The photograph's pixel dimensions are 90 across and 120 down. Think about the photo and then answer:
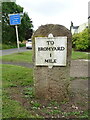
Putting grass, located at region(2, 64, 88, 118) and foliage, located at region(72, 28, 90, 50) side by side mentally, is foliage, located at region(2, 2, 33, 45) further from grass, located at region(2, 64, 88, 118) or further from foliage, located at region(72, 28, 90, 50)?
grass, located at region(2, 64, 88, 118)

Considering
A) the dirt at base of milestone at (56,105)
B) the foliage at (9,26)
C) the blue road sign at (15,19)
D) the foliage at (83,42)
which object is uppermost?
the foliage at (9,26)

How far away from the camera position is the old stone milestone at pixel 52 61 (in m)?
4.34

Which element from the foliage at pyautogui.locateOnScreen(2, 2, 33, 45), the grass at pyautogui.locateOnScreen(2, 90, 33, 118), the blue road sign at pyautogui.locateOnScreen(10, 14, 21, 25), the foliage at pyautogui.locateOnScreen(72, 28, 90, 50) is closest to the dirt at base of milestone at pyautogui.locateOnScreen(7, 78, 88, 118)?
the grass at pyautogui.locateOnScreen(2, 90, 33, 118)

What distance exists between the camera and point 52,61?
4.39 meters

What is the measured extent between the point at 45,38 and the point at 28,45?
25.5m

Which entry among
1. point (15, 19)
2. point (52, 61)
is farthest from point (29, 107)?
point (15, 19)

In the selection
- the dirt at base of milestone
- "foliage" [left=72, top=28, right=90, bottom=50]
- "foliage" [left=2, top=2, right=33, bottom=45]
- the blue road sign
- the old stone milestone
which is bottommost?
the dirt at base of milestone

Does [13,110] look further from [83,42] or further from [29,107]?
[83,42]

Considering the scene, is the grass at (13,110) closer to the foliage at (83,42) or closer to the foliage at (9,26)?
the foliage at (83,42)

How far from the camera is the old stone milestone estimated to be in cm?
434

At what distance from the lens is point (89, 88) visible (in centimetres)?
552

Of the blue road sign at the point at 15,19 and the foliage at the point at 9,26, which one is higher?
the foliage at the point at 9,26

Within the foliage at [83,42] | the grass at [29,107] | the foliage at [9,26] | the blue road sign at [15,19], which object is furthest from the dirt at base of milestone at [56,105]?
the foliage at [9,26]

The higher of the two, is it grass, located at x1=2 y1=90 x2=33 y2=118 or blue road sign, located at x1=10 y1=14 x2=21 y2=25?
blue road sign, located at x1=10 y1=14 x2=21 y2=25
